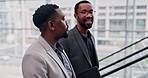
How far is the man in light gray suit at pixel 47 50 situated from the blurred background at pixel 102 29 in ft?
9.71

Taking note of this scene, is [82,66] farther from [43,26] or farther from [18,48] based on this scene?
[18,48]

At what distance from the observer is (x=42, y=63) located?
1078 millimetres

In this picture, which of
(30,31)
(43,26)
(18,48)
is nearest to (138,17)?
(30,31)

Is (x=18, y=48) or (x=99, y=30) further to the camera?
(x=18, y=48)

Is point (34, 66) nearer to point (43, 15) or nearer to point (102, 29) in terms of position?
point (43, 15)

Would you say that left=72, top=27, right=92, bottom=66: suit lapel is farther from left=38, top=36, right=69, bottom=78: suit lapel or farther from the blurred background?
the blurred background

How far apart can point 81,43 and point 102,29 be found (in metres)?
3.35

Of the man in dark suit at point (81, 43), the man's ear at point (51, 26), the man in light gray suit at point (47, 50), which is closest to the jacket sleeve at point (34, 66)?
the man in light gray suit at point (47, 50)

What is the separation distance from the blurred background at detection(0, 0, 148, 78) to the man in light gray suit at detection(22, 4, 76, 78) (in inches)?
117

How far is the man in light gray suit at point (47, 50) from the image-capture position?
1.06 metres

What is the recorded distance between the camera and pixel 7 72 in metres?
5.89

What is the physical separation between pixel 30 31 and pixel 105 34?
1.93 meters

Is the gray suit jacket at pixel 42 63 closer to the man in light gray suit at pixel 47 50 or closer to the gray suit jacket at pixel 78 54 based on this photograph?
the man in light gray suit at pixel 47 50

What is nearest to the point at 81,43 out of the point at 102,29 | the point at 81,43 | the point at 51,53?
the point at 81,43
